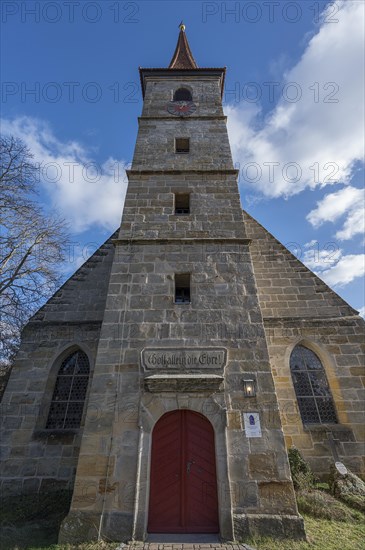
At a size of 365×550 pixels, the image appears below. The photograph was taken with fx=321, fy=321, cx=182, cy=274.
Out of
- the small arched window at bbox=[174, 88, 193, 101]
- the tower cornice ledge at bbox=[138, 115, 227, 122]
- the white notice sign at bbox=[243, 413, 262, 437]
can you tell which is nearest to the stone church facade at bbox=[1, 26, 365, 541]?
the white notice sign at bbox=[243, 413, 262, 437]

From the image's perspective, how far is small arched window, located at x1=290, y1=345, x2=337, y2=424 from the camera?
824 centimetres

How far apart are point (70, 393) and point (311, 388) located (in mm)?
6467

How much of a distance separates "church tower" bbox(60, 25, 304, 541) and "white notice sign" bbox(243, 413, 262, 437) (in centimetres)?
2

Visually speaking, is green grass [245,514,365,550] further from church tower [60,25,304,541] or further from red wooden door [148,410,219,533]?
red wooden door [148,410,219,533]

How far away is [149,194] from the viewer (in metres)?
9.75

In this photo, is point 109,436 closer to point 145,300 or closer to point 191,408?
point 191,408

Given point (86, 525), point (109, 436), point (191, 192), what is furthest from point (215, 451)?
point (191, 192)

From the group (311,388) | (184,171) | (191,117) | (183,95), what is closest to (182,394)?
(311,388)

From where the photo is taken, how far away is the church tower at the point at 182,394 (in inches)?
218

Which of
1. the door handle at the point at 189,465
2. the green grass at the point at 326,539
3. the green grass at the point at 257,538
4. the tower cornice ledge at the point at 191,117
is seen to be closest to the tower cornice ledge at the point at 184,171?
the tower cornice ledge at the point at 191,117

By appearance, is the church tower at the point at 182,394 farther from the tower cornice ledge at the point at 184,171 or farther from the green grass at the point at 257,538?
the tower cornice ledge at the point at 184,171

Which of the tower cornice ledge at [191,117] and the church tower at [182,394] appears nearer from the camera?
the church tower at [182,394]

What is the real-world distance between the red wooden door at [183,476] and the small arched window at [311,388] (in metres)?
3.40

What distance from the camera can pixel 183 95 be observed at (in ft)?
46.3
